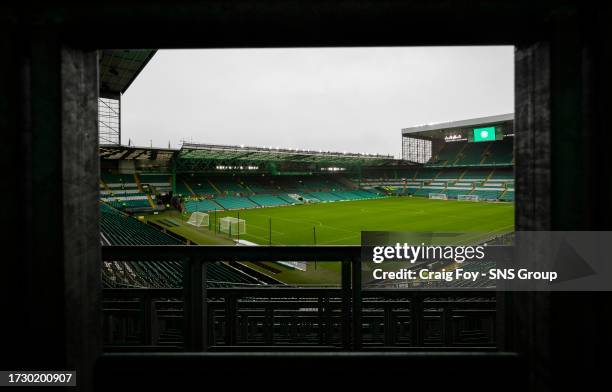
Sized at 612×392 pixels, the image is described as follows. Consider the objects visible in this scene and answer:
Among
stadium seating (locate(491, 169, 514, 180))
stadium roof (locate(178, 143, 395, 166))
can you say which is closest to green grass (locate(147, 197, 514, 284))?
stadium roof (locate(178, 143, 395, 166))

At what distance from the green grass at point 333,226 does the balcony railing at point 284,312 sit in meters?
10.5

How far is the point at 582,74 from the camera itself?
2.10 metres

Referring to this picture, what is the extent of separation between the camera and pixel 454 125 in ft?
212

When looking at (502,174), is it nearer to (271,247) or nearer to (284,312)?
(284,312)

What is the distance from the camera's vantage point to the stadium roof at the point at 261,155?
43.4 meters

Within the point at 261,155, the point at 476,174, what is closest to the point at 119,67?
the point at 261,155

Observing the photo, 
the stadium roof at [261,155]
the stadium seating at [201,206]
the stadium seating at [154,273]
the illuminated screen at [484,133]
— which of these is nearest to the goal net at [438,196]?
the stadium roof at [261,155]

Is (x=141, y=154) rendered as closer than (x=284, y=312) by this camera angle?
No

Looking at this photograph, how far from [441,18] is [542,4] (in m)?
0.67

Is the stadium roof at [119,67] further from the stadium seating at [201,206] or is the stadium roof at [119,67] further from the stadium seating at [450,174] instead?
the stadium seating at [450,174]

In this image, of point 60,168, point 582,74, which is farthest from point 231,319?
point 582,74

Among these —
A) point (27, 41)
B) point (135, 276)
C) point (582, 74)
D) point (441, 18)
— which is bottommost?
point (135, 276)

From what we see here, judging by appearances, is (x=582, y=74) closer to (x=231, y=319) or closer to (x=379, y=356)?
(x=379, y=356)

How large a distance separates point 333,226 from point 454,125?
46.3 m
